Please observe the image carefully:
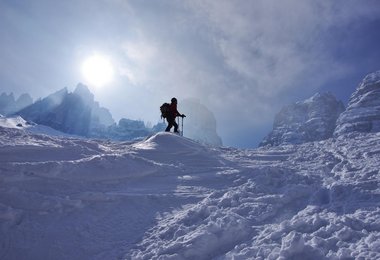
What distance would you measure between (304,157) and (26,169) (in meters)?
9.98

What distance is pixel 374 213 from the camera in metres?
6.88

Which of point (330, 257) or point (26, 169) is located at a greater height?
point (26, 169)

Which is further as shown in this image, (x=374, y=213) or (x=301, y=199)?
Result: (x=301, y=199)

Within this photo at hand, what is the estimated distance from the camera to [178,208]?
8727 mm

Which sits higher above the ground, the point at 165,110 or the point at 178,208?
the point at 165,110

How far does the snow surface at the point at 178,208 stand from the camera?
6441 mm

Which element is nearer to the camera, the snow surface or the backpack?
the snow surface

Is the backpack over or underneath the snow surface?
over

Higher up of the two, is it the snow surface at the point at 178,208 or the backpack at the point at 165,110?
the backpack at the point at 165,110

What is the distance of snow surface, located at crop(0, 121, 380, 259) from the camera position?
6441mm

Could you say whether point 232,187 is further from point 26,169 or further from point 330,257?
point 26,169

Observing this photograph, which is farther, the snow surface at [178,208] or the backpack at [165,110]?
the backpack at [165,110]

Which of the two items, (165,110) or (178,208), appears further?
(165,110)

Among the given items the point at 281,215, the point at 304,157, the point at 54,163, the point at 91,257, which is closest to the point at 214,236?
the point at 281,215
